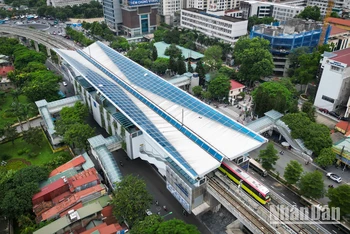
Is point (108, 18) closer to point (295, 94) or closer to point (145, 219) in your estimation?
point (295, 94)

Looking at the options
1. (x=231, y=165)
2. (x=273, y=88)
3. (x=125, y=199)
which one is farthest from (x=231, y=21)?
(x=125, y=199)

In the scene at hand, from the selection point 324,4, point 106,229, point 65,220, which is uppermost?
point 324,4

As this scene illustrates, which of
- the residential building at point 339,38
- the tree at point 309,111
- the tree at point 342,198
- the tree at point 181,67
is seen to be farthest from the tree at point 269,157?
the residential building at point 339,38

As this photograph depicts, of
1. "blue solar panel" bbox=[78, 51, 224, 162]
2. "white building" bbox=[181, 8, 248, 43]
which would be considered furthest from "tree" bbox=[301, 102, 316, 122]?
"white building" bbox=[181, 8, 248, 43]

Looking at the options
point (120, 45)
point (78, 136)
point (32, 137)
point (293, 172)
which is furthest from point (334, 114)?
point (120, 45)

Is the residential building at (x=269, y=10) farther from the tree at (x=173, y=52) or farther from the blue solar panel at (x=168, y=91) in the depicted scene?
the blue solar panel at (x=168, y=91)

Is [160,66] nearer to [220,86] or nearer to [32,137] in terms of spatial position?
[220,86]

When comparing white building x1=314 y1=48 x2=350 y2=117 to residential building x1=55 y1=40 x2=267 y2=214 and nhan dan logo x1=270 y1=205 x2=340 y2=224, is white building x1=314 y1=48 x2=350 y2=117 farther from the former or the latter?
nhan dan logo x1=270 y1=205 x2=340 y2=224
